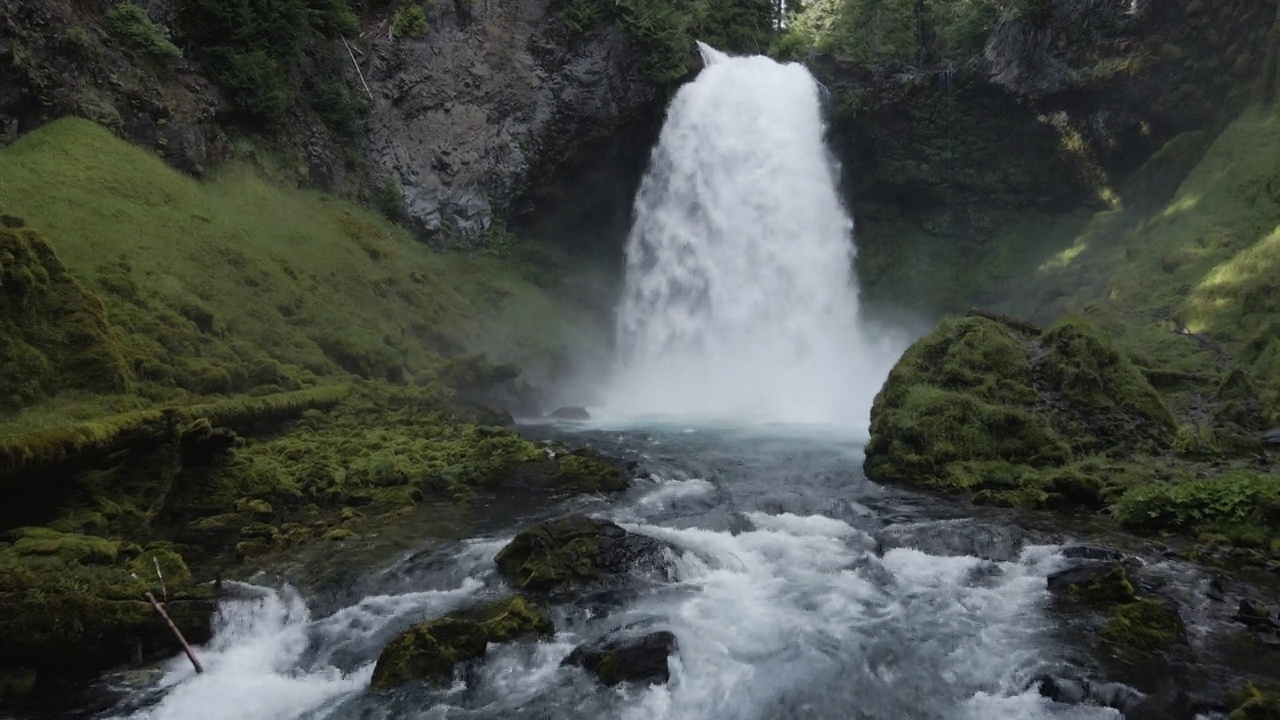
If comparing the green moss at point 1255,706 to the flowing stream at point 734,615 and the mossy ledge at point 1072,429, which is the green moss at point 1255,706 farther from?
the mossy ledge at point 1072,429

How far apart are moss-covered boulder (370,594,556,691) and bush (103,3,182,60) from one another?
2220cm

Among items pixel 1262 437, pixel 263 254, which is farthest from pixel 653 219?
pixel 1262 437

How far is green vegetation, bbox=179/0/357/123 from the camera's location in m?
25.0

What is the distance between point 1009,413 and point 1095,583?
595cm

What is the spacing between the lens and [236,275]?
20.0m

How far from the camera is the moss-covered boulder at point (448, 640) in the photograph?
24.4ft

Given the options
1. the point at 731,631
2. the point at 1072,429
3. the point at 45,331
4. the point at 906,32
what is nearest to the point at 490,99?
the point at 906,32

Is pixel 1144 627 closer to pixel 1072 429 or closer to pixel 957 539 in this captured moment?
pixel 957 539

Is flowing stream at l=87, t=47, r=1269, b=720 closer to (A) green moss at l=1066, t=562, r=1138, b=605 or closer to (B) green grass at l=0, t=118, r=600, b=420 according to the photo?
(A) green moss at l=1066, t=562, r=1138, b=605

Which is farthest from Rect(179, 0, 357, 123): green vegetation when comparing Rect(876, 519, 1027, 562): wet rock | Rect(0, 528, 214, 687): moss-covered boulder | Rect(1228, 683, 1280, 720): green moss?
Rect(1228, 683, 1280, 720): green moss

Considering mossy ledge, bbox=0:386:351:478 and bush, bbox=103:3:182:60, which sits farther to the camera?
bush, bbox=103:3:182:60

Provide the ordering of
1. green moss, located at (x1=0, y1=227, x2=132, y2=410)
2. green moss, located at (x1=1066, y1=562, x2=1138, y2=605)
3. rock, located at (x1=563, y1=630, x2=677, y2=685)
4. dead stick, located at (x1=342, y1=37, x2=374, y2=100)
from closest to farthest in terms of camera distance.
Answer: rock, located at (x1=563, y1=630, x2=677, y2=685)
green moss, located at (x1=1066, y1=562, x2=1138, y2=605)
green moss, located at (x1=0, y1=227, x2=132, y2=410)
dead stick, located at (x1=342, y1=37, x2=374, y2=100)

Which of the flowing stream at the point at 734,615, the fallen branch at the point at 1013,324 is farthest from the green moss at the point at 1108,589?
the fallen branch at the point at 1013,324

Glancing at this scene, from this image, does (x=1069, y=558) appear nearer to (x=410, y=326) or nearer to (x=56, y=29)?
(x=410, y=326)
